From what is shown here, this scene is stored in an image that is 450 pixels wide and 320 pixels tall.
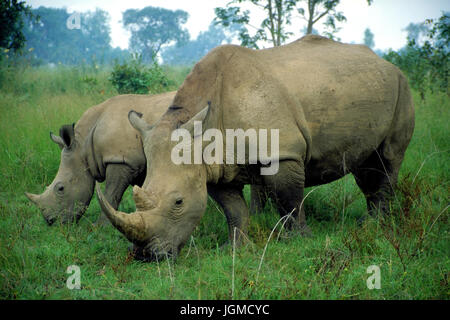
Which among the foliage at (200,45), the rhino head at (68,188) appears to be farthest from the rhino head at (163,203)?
the foliage at (200,45)

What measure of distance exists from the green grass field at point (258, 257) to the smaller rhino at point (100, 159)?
28cm

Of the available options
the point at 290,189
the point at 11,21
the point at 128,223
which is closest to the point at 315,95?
the point at 290,189

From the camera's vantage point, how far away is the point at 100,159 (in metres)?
5.55

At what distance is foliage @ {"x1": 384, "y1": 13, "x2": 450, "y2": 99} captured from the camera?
891 cm

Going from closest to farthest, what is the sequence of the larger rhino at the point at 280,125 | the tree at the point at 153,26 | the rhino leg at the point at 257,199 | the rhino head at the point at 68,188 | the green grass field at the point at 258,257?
the green grass field at the point at 258,257 < the larger rhino at the point at 280,125 < the rhino head at the point at 68,188 < the rhino leg at the point at 257,199 < the tree at the point at 153,26

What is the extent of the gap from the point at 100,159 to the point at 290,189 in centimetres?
250

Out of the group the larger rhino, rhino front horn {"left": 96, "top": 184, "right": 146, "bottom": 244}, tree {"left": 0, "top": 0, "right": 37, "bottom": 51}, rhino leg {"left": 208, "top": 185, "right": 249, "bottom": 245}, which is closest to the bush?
tree {"left": 0, "top": 0, "right": 37, "bottom": 51}

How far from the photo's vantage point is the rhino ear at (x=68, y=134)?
18.2 ft

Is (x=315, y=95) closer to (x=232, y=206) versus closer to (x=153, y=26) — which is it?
(x=232, y=206)

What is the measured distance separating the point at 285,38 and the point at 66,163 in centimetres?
669

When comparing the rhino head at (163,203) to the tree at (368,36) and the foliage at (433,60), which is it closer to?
the foliage at (433,60)
